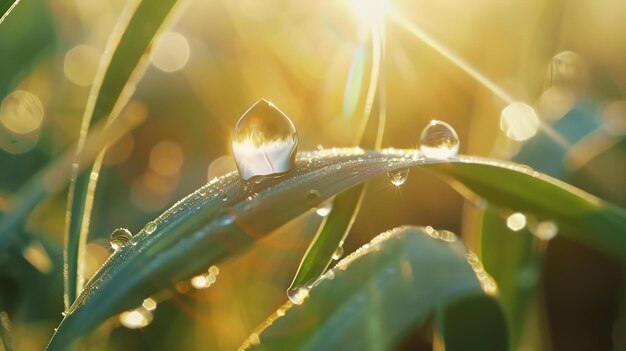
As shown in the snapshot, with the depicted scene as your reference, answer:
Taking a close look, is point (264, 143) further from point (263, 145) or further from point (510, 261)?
point (510, 261)

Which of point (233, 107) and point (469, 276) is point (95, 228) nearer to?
point (233, 107)

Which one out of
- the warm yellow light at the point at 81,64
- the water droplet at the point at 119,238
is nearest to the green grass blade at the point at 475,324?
the water droplet at the point at 119,238

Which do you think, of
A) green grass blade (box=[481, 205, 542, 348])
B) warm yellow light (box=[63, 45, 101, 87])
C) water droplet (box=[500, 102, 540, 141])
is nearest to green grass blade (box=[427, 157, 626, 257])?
green grass blade (box=[481, 205, 542, 348])

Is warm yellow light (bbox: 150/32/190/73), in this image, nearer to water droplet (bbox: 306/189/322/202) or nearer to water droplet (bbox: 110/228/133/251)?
water droplet (bbox: 110/228/133/251)

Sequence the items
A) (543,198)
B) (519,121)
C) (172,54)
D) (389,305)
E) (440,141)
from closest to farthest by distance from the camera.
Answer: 1. (389,305)
2. (543,198)
3. (440,141)
4. (519,121)
5. (172,54)

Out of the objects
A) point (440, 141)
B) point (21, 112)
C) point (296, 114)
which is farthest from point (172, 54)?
point (440, 141)

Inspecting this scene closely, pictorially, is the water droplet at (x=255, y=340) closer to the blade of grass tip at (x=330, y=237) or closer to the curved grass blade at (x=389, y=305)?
the curved grass blade at (x=389, y=305)
